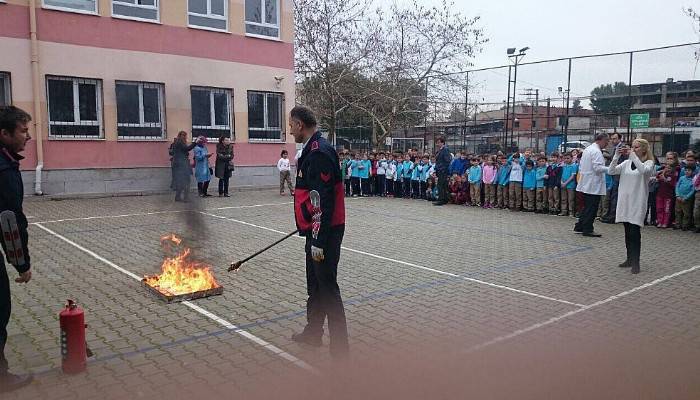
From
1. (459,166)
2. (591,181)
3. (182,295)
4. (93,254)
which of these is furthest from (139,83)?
(591,181)

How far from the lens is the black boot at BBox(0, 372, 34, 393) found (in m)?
3.97

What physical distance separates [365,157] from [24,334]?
49.6 feet

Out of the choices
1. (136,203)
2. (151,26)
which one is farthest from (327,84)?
(136,203)

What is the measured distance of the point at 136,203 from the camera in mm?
15969

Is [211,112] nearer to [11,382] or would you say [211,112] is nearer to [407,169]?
[407,169]

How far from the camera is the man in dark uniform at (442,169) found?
16.5 meters

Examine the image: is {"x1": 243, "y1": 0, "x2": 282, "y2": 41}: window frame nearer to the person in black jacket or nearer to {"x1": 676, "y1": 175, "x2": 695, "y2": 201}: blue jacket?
the person in black jacket

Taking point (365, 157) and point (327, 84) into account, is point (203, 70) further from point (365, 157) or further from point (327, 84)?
point (327, 84)

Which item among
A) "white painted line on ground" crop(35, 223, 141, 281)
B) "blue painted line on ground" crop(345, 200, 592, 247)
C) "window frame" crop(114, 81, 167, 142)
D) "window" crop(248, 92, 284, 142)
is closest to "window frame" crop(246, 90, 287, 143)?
"window" crop(248, 92, 284, 142)

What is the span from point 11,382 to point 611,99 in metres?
19.6

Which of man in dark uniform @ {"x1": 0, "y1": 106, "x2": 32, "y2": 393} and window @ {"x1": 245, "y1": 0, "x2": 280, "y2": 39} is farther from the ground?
window @ {"x1": 245, "y1": 0, "x2": 280, "y2": 39}

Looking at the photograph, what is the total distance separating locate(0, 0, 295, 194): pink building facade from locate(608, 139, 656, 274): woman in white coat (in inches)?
558

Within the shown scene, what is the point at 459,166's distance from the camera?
17.2 metres

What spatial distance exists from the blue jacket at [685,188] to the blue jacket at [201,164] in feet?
43.4
